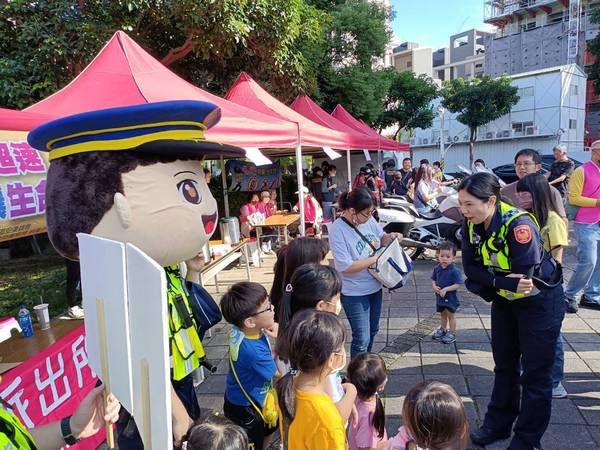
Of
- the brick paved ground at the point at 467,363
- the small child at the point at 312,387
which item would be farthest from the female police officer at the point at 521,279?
the small child at the point at 312,387

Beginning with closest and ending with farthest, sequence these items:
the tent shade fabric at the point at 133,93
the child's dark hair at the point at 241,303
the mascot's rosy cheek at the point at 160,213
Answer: the mascot's rosy cheek at the point at 160,213, the child's dark hair at the point at 241,303, the tent shade fabric at the point at 133,93

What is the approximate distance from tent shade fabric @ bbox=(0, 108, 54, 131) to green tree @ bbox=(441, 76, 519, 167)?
28.3m

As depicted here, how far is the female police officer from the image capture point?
2.29m

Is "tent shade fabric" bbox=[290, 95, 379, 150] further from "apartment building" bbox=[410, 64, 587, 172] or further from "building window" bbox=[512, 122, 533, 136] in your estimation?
"building window" bbox=[512, 122, 533, 136]

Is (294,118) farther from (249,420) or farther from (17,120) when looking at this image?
(249,420)

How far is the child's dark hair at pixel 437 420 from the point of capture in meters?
1.66

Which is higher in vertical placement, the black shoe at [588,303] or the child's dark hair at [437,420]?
the child's dark hair at [437,420]

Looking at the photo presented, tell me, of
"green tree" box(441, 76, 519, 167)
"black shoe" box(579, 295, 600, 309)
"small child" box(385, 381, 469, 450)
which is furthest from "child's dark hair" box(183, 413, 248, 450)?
"green tree" box(441, 76, 519, 167)

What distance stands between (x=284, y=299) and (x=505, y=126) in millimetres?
38071

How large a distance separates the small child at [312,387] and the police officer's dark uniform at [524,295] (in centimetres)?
103

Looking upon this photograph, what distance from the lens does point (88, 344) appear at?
138 centimetres

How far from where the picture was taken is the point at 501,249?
7.68ft

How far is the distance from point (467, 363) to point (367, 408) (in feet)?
6.01

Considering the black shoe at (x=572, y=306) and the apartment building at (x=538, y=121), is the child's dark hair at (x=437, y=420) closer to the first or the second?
the black shoe at (x=572, y=306)
